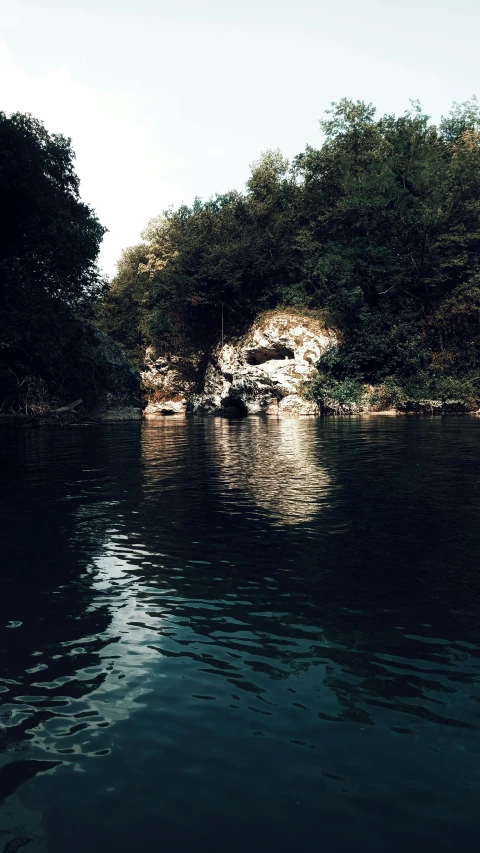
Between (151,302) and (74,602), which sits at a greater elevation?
(151,302)

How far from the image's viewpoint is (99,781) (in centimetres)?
339

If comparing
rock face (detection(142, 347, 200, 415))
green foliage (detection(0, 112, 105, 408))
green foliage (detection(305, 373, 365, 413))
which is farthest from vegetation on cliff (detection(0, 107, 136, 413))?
rock face (detection(142, 347, 200, 415))

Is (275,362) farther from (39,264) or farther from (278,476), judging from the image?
(278,476)

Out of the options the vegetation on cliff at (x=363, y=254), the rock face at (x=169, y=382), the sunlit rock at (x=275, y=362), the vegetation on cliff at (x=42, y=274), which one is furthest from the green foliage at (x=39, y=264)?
the rock face at (x=169, y=382)

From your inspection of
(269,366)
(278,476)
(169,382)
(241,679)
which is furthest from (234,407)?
(241,679)

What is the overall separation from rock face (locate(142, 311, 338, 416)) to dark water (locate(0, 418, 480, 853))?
133 feet

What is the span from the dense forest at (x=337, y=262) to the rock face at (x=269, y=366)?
5.27ft

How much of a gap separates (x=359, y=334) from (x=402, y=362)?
15.6ft

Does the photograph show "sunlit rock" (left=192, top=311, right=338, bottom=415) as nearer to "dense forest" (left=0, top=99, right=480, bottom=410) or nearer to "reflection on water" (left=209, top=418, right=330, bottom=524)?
"dense forest" (left=0, top=99, right=480, bottom=410)

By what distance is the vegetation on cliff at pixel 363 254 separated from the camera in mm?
51812

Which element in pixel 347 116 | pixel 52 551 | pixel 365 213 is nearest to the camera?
Answer: pixel 52 551

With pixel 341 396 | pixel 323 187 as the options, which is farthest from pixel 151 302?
pixel 341 396

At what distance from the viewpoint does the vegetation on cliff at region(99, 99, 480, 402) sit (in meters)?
51.8

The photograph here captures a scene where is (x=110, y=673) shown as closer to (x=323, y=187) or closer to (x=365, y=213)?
(x=365, y=213)
